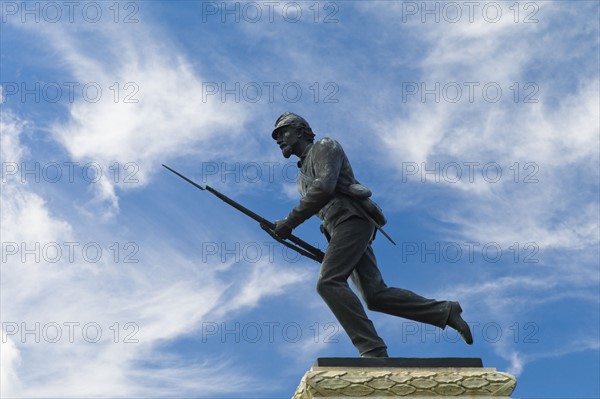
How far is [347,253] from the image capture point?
37.1 ft

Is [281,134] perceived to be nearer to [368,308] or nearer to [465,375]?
[368,308]

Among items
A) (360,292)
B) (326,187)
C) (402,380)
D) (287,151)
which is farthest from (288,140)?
(402,380)

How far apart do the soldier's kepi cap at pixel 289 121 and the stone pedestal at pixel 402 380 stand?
3227 mm

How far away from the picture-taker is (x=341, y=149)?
1188cm

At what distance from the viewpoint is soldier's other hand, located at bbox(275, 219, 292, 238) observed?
1173 centimetres

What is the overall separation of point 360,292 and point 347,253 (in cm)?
54

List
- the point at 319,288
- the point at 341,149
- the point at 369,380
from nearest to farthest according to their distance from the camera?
the point at 369,380 → the point at 319,288 → the point at 341,149

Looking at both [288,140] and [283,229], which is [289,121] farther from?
[283,229]

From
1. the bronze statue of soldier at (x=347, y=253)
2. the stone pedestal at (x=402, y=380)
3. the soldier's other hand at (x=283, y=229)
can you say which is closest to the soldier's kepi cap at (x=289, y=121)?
the bronze statue of soldier at (x=347, y=253)

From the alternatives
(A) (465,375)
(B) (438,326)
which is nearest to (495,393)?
(A) (465,375)

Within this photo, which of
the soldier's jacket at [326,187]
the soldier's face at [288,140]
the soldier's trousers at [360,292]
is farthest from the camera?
the soldier's face at [288,140]

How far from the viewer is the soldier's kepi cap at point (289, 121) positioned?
12.2 metres

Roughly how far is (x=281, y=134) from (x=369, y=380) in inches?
138

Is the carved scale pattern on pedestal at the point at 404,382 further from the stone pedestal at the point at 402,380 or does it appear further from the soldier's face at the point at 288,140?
the soldier's face at the point at 288,140
